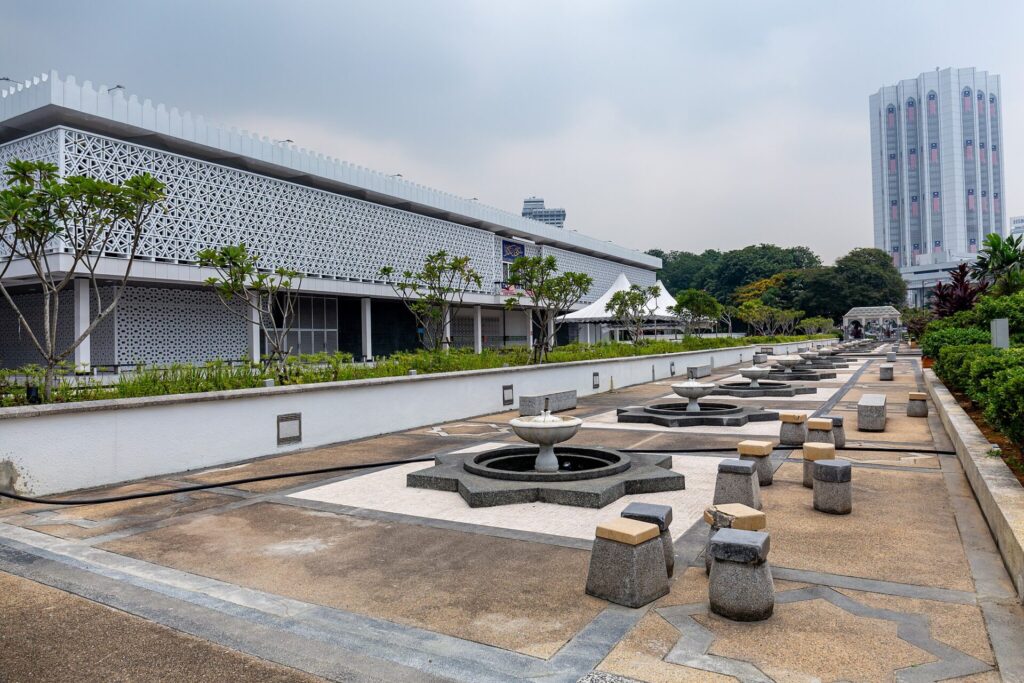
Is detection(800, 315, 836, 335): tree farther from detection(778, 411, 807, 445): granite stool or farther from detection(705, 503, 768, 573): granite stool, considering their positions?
detection(705, 503, 768, 573): granite stool

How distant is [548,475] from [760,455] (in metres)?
2.54

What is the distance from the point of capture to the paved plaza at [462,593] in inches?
149

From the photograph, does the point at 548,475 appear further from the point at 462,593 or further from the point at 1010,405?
the point at 1010,405

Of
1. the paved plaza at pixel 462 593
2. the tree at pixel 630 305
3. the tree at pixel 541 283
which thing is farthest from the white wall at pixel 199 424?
the tree at pixel 630 305

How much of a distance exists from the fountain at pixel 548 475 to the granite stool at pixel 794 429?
287 cm

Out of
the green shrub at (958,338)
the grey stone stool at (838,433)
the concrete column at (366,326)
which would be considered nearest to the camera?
the grey stone stool at (838,433)

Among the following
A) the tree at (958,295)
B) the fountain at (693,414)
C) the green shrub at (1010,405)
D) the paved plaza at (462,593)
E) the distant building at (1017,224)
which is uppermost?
the distant building at (1017,224)

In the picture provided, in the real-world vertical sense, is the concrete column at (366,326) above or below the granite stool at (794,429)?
above

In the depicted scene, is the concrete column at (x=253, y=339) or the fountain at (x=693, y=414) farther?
the concrete column at (x=253, y=339)

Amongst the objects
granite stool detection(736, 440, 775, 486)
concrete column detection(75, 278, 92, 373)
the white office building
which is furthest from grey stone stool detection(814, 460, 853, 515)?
concrete column detection(75, 278, 92, 373)

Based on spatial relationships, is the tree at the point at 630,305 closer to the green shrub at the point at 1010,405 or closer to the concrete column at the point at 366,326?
the concrete column at the point at 366,326

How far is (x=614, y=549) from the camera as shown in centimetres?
466

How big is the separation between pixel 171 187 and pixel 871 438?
2895 centimetres

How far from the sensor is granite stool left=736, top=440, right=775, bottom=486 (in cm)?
781
